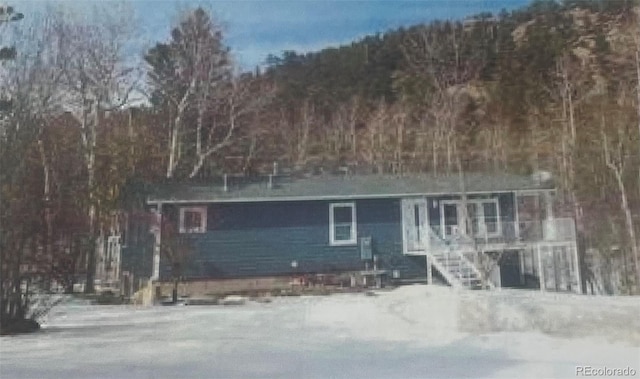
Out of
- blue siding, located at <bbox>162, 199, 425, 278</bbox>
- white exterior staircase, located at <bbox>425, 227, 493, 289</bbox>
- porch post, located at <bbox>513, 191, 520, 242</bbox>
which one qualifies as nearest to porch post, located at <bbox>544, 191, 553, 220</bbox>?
porch post, located at <bbox>513, 191, 520, 242</bbox>

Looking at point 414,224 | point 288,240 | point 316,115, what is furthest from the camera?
point 414,224

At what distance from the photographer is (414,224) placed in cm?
1012

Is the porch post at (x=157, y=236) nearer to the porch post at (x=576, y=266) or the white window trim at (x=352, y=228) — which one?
the white window trim at (x=352, y=228)

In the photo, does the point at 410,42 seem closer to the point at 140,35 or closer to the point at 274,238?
the point at 140,35

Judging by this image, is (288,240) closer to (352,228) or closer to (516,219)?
(352,228)

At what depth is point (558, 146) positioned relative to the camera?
8.86 m

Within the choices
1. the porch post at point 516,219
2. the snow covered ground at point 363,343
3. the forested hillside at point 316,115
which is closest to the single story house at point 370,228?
the porch post at point 516,219

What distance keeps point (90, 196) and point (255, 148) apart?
316 cm

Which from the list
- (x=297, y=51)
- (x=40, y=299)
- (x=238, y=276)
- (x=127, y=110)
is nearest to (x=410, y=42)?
(x=297, y=51)

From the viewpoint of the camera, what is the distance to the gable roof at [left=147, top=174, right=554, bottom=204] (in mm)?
9492

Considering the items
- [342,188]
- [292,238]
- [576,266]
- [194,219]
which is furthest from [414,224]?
[194,219]

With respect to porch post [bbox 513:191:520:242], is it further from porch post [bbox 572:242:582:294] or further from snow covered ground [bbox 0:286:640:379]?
snow covered ground [bbox 0:286:640:379]

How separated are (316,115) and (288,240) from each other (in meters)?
3.00

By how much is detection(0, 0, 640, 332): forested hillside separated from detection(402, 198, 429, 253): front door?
560 millimetres
